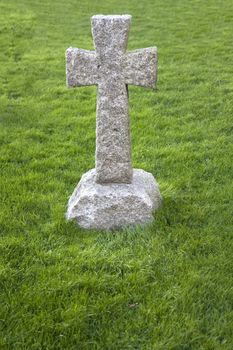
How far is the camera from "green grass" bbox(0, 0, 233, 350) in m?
4.13

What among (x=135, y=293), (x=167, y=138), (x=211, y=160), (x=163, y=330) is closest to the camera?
(x=163, y=330)

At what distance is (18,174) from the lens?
657 cm

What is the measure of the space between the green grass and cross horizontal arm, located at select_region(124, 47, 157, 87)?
4.84 feet

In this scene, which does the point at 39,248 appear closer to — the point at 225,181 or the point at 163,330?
the point at 163,330

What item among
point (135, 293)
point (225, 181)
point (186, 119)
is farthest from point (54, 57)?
Result: point (135, 293)

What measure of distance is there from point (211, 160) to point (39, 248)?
3.02 m

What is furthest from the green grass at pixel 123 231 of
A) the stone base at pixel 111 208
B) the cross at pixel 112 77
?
the cross at pixel 112 77

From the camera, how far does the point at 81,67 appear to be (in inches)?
211

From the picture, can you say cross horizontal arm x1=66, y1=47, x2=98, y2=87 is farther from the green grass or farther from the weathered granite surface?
the green grass

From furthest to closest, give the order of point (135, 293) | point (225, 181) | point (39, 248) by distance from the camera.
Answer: point (225, 181) → point (39, 248) → point (135, 293)

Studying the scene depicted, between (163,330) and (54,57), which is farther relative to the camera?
(54,57)

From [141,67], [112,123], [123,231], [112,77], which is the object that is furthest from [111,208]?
[141,67]

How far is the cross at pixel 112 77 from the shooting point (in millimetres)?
5195

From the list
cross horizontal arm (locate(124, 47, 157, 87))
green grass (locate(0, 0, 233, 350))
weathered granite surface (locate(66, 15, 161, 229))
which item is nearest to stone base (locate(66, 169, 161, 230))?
weathered granite surface (locate(66, 15, 161, 229))
